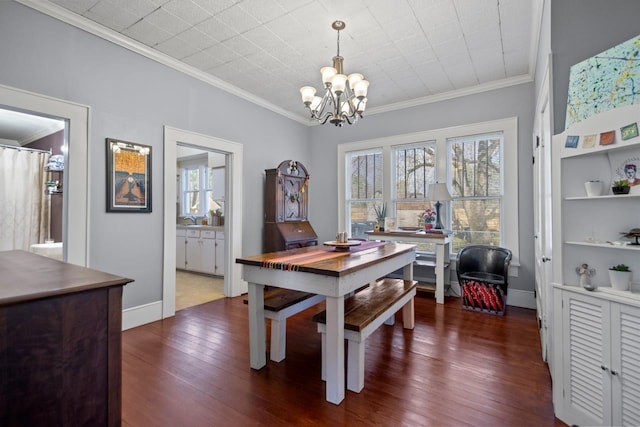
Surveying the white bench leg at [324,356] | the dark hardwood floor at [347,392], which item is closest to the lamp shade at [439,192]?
the dark hardwood floor at [347,392]

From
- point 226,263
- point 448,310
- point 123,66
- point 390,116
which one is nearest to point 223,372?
point 226,263

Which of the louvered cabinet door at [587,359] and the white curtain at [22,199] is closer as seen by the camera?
the louvered cabinet door at [587,359]

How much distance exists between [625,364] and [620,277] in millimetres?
416

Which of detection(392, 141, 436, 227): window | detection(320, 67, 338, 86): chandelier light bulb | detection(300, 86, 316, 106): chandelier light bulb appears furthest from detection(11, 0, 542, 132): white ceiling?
detection(392, 141, 436, 227): window

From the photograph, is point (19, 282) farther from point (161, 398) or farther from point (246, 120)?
point (246, 120)

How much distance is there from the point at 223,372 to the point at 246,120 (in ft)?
11.0

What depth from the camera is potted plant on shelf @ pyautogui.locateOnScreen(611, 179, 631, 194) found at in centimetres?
150

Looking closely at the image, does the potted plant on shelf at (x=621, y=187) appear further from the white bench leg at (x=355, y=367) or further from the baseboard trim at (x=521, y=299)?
the baseboard trim at (x=521, y=299)

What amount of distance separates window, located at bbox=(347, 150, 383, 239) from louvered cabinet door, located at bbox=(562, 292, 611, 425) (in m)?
3.38

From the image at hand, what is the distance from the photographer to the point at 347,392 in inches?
77.5

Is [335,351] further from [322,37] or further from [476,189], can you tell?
[476,189]

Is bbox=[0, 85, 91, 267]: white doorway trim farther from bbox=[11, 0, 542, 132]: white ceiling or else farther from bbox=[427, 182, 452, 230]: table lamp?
bbox=[427, 182, 452, 230]: table lamp

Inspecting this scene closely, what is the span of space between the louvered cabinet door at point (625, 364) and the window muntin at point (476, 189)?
8.67 ft

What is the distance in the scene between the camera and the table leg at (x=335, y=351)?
1839 mm
